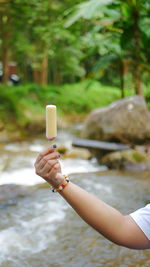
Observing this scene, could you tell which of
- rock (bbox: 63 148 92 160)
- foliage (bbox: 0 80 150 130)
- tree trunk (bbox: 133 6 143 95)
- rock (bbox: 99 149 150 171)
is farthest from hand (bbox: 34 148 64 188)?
foliage (bbox: 0 80 150 130)

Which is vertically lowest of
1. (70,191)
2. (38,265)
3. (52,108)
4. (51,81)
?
(38,265)

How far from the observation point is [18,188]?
5680 mm

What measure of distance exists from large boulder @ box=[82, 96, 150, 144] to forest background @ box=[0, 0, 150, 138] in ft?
4.82

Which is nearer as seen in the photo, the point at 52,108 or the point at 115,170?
the point at 52,108

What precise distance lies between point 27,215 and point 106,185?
182cm

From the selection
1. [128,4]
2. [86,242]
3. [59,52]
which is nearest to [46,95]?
[59,52]

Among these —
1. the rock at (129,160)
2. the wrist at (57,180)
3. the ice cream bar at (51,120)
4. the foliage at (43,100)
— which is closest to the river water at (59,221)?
the rock at (129,160)

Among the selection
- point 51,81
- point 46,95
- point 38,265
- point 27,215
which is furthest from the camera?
point 51,81

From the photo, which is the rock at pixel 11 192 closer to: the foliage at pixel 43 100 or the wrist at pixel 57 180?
the wrist at pixel 57 180

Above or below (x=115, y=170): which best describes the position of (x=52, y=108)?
above

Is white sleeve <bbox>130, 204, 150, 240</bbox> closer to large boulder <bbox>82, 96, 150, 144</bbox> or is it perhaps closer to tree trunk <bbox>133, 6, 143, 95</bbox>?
large boulder <bbox>82, 96, 150, 144</bbox>

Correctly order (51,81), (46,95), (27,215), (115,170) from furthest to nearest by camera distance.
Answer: (51,81) → (46,95) → (115,170) → (27,215)

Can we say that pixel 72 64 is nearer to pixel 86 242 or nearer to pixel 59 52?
pixel 59 52

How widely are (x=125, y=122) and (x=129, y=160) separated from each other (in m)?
1.49
